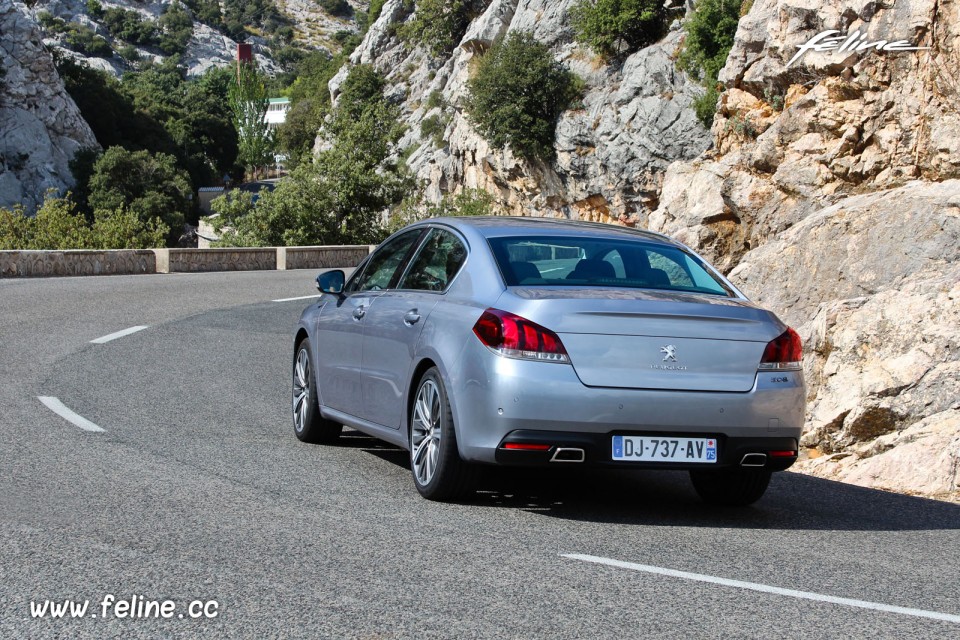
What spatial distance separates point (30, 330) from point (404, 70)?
84.7 metres

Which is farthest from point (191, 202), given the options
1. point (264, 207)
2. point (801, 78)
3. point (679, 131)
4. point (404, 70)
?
point (801, 78)

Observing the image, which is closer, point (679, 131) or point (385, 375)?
point (385, 375)

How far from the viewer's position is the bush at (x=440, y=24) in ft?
268

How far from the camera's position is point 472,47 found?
70.3 meters

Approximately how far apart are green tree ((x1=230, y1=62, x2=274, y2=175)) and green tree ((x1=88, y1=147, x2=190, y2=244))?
4755 centimetres

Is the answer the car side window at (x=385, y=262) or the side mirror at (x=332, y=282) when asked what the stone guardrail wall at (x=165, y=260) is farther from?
the car side window at (x=385, y=262)

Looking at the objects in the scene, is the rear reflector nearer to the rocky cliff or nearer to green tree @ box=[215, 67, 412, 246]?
the rocky cliff

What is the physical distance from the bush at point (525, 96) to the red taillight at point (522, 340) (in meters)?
48.4

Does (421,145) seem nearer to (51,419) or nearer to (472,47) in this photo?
(472,47)

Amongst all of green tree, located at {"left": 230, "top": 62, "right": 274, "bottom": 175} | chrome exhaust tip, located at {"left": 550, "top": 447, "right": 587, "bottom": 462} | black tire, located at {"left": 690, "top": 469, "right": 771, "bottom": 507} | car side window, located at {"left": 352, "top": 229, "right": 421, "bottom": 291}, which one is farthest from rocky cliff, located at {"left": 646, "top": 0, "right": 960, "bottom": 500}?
green tree, located at {"left": 230, "top": 62, "right": 274, "bottom": 175}

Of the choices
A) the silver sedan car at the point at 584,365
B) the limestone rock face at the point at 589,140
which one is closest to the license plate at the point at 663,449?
the silver sedan car at the point at 584,365

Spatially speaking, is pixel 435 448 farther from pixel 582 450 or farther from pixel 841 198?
pixel 841 198

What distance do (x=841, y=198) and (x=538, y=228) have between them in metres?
13.9
